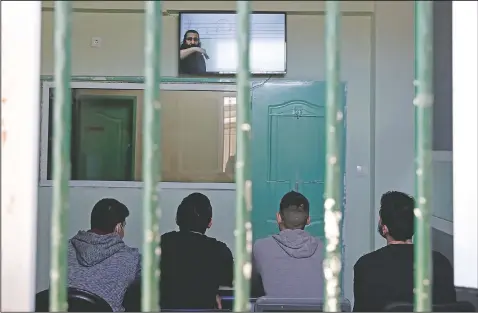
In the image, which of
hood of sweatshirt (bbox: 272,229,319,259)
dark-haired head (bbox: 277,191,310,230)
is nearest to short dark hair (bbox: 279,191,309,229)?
dark-haired head (bbox: 277,191,310,230)

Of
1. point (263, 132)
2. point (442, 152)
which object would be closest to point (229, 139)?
point (263, 132)

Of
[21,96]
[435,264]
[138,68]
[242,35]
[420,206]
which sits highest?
[138,68]

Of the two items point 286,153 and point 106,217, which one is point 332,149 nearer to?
point 106,217

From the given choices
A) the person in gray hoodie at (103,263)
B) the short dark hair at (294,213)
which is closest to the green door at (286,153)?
the short dark hair at (294,213)

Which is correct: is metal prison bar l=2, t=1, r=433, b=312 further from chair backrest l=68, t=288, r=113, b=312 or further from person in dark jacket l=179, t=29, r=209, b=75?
person in dark jacket l=179, t=29, r=209, b=75

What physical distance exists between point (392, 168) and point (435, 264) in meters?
2.33

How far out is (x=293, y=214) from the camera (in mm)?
3191

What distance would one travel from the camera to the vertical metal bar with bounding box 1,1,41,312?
3.63ft

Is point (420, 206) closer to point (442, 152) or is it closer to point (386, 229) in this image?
point (386, 229)

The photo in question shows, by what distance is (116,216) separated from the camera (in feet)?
10.1

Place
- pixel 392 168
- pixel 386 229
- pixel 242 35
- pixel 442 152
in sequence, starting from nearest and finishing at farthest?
pixel 242 35, pixel 386 229, pixel 442 152, pixel 392 168

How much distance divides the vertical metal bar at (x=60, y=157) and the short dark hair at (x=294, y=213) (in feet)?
7.03

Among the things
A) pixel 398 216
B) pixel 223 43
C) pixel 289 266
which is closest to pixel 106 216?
pixel 289 266

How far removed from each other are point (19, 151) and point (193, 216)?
6.35 ft
